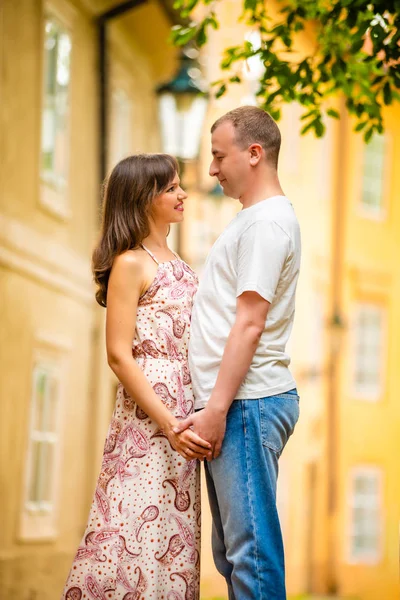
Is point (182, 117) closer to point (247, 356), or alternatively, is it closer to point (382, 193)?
point (247, 356)

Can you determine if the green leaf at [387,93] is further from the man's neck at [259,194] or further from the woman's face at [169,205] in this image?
the man's neck at [259,194]

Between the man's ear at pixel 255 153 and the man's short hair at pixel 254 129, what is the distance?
0.01 m

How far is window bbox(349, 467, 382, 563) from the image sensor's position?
2377 centimetres

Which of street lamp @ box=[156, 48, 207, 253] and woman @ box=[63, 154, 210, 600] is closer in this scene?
woman @ box=[63, 154, 210, 600]

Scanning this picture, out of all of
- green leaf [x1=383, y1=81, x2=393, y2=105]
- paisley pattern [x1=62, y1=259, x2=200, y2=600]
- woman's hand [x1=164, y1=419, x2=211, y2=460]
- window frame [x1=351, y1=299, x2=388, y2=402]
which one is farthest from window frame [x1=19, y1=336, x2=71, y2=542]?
window frame [x1=351, y1=299, x2=388, y2=402]

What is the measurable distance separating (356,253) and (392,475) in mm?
4281

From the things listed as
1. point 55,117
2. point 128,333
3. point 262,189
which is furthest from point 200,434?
point 55,117

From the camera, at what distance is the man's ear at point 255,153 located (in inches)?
185

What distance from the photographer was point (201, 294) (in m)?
4.77

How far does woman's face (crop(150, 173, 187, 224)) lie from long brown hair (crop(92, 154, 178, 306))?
0.02 meters

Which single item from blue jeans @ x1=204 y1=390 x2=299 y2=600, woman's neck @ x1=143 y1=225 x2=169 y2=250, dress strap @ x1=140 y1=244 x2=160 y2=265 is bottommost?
blue jeans @ x1=204 y1=390 x2=299 y2=600

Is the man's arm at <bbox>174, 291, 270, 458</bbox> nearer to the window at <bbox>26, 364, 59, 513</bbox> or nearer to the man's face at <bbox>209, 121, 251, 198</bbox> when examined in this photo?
the man's face at <bbox>209, 121, 251, 198</bbox>

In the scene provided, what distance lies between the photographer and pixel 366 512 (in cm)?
2402

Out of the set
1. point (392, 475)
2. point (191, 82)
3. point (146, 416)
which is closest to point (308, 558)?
point (392, 475)
